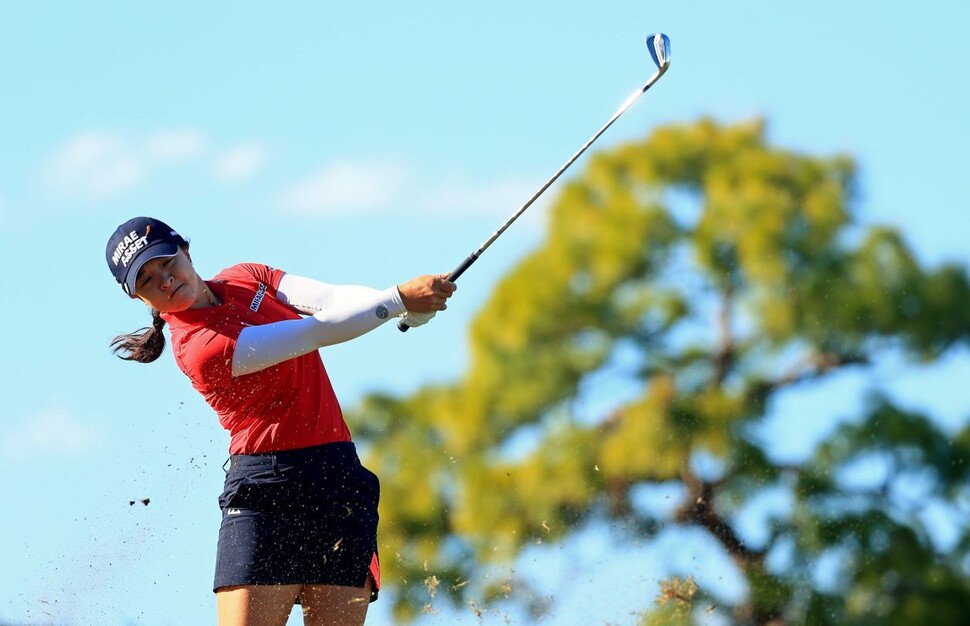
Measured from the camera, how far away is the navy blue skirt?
3076mm

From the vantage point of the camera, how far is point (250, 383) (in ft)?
10.1

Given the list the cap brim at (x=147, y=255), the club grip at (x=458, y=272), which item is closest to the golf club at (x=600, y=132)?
the club grip at (x=458, y=272)

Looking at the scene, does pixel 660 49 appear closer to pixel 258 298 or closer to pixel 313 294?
pixel 313 294

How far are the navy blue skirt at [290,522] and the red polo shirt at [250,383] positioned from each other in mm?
42

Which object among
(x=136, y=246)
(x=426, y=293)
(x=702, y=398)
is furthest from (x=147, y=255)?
(x=702, y=398)

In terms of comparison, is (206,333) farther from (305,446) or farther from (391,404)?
(391,404)

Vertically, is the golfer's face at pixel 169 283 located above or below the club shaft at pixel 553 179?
below

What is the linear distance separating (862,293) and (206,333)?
20.4ft

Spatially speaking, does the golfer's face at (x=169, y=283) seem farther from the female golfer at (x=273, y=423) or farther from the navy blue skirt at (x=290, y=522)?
the navy blue skirt at (x=290, y=522)

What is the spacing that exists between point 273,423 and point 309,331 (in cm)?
26

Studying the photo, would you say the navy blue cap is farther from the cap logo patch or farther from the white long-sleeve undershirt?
the white long-sleeve undershirt

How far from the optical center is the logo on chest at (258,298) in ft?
10.4

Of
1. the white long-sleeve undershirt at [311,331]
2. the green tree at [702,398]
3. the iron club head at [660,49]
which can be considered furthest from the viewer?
the green tree at [702,398]

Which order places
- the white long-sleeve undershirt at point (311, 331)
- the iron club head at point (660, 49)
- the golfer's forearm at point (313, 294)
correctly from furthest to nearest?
the iron club head at point (660, 49)
the golfer's forearm at point (313, 294)
the white long-sleeve undershirt at point (311, 331)
